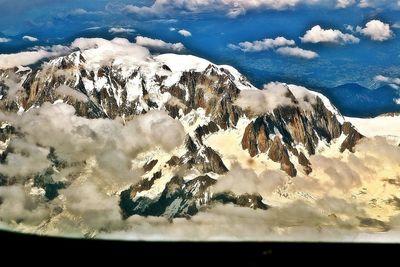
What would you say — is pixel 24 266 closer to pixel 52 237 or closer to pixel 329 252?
pixel 52 237

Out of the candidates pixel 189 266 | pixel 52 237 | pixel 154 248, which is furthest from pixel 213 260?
pixel 52 237

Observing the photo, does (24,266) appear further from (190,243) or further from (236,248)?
(236,248)

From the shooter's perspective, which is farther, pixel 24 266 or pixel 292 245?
pixel 292 245

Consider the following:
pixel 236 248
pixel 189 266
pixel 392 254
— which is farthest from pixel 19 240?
pixel 392 254

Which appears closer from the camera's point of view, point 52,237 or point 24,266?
point 24,266

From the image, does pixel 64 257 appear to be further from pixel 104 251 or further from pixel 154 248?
pixel 154 248

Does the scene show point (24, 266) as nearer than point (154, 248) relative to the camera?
Yes

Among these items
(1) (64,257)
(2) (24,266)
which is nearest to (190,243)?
(1) (64,257)
